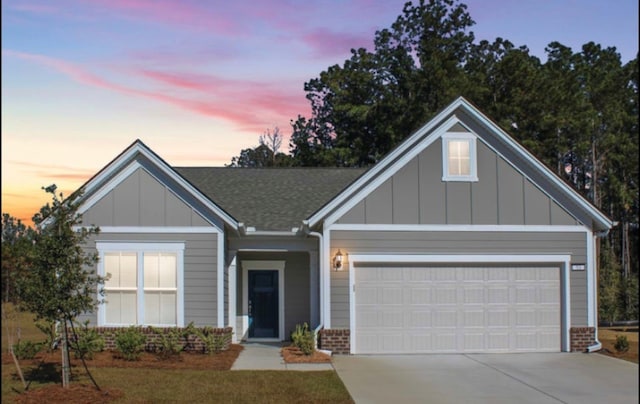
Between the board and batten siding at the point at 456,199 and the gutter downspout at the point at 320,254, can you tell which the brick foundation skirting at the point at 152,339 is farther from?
the board and batten siding at the point at 456,199

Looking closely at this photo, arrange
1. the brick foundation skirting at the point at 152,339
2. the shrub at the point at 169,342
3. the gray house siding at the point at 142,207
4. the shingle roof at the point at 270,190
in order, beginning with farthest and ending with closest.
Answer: the shingle roof at the point at 270,190 → the gray house siding at the point at 142,207 → the brick foundation skirting at the point at 152,339 → the shrub at the point at 169,342

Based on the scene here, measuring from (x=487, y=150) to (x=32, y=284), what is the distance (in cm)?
1059

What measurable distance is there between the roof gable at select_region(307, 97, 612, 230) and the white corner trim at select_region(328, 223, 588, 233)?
29 centimetres

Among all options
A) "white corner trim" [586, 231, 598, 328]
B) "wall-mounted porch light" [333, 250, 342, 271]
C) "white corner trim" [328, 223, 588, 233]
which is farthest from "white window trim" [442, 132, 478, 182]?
"white corner trim" [586, 231, 598, 328]

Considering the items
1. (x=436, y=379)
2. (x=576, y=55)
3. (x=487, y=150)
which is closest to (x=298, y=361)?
(x=436, y=379)

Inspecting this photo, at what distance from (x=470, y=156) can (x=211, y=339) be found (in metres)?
7.43

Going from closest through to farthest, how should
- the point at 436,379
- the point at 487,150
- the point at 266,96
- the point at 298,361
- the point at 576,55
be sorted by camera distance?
the point at 436,379 < the point at 298,361 < the point at 487,150 < the point at 266,96 < the point at 576,55

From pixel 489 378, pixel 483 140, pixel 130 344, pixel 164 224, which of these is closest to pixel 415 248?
pixel 483 140

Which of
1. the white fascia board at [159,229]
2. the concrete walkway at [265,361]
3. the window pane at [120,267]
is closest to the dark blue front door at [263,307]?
the concrete walkway at [265,361]

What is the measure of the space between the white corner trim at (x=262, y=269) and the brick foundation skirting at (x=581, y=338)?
7.37 meters

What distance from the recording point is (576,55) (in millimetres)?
39438

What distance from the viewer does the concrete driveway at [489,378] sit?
11.6 metres

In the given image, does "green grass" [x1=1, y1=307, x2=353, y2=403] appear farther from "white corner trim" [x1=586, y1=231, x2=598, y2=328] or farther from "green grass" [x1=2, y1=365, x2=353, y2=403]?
"white corner trim" [x1=586, y1=231, x2=598, y2=328]

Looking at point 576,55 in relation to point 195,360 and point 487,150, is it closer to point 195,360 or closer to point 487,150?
point 487,150
